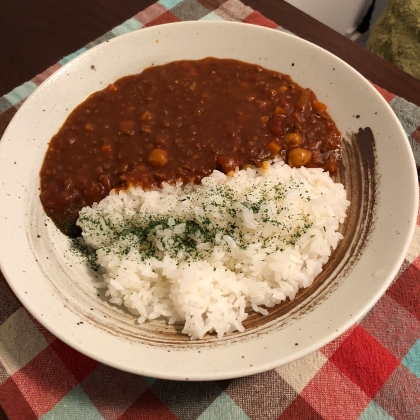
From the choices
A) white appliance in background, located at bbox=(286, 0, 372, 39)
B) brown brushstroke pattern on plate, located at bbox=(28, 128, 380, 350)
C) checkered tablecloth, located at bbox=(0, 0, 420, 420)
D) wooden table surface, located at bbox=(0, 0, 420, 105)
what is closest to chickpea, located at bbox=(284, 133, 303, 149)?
brown brushstroke pattern on plate, located at bbox=(28, 128, 380, 350)

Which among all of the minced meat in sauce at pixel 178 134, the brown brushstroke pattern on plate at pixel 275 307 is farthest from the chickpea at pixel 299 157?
the brown brushstroke pattern on plate at pixel 275 307

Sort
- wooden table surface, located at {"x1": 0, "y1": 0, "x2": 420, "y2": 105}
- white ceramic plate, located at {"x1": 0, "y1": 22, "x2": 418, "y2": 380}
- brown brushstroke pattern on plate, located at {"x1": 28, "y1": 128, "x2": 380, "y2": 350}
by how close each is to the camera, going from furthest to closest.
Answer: wooden table surface, located at {"x1": 0, "y1": 0, "x2": 420, "y2": 105}
brown brushstroke pattern on plate, located at {"x1": 28, "y1": 128, "x2": 380, "y2": 350}
white ceramic plate, located at {"x1": 0, "y1": 22, "x2": 418, "y2": 380}

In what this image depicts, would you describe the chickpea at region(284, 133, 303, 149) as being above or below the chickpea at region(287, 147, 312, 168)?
above

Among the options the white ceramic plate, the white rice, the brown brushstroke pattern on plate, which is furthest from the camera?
the white rice

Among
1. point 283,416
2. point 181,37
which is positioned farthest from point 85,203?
point 283,416

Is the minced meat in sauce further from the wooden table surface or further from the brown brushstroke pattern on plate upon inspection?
the wooden table surface

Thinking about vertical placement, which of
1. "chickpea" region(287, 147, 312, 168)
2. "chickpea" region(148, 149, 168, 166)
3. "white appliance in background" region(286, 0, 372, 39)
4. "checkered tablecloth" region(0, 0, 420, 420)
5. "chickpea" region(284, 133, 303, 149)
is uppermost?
"white appliance in background" region(286, 0, 372, 39)

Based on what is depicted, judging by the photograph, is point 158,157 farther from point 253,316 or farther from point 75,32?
point 75,32
